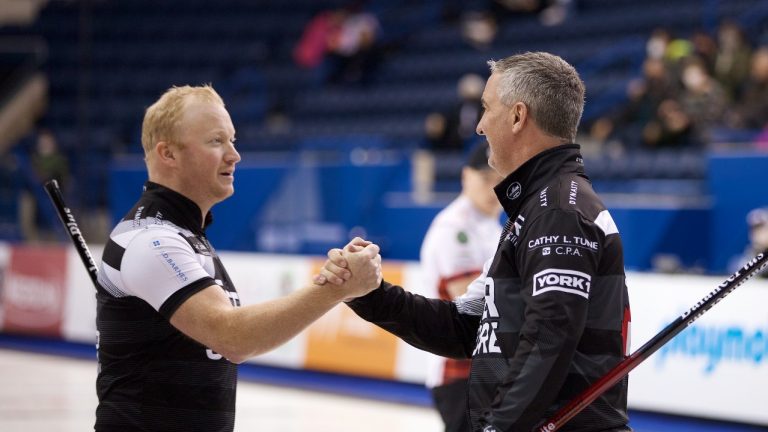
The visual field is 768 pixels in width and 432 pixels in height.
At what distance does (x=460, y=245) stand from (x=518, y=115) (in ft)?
8.40

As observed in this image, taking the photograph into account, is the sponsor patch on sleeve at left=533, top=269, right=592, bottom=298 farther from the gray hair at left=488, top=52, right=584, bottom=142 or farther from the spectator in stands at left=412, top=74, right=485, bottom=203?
the spectator in stands at left=412, top=74, right=485, bottom=203

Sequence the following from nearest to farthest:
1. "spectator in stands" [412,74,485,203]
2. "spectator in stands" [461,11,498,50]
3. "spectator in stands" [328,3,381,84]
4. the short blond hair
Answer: the short blond hair, "spectator in stands" [412,74,485,203], "spectator in stands" [461,11,498,50], "spectator in stands" [328,3,381,84]

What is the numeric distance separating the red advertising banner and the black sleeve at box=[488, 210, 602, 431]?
10.4 meters

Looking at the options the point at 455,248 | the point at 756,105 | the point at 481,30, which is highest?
the point at 481,30

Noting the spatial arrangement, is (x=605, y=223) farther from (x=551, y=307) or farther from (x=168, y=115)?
(x=168, y=115)

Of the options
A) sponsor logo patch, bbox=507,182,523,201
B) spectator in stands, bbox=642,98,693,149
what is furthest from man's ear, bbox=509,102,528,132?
spectator in stands, bbox=642,98,693,149

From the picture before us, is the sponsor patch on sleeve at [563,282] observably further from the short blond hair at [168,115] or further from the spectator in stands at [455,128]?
the spectator in stands at [455,128]

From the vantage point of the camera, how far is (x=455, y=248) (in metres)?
5.56

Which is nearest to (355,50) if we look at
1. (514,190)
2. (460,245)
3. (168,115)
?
(460,245)

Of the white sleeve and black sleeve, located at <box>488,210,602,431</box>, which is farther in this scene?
the white sleeve

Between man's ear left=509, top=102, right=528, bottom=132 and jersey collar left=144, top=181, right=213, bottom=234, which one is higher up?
man's ear left=509, top=102, right=528, bottom=132

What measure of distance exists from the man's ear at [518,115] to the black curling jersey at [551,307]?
0.33 ft

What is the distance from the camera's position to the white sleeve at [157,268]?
317cm

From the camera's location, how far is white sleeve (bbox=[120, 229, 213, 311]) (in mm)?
3170
